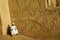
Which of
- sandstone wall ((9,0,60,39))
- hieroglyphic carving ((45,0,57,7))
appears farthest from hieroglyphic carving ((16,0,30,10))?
hieroglyphic carving ((45,0,57,7))

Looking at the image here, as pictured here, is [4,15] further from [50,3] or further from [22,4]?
[50,3]

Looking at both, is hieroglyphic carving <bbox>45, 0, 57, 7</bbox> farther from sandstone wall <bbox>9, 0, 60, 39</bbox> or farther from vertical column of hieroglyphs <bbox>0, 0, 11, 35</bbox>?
vertical column of hieroglyphs <bbox>0, 0, 11, 35</bbox>

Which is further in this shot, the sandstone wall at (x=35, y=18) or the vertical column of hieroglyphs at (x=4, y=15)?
the vertical column of hieroglyphs at (x=4, y=15)

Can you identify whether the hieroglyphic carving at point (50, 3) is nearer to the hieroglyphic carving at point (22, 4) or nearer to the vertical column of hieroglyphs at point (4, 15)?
the hieroglyphic carving at point (22, 4)

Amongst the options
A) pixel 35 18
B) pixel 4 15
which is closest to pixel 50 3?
pixel 35 18

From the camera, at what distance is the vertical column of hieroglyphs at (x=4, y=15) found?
3.44ft

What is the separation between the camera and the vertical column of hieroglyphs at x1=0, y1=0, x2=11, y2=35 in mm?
1049

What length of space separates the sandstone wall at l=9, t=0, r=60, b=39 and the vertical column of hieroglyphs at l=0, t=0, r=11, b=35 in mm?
32

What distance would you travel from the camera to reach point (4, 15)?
1.06 metres

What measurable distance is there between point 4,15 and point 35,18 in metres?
0.24

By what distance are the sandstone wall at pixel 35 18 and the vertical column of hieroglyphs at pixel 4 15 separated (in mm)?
32

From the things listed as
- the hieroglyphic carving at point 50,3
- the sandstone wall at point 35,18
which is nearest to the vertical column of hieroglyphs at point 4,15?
the sandstone wall at point 35,18

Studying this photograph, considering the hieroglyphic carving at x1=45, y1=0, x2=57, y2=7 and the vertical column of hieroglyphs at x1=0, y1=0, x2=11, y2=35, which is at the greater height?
the hieroglyphic carving at x1=45, y1=0, x2=57, y2=7

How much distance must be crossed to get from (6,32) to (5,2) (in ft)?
0.73
